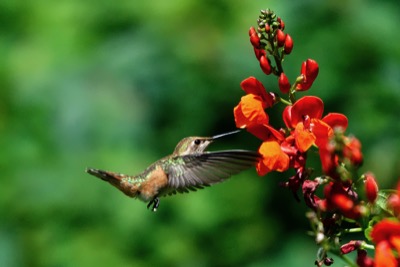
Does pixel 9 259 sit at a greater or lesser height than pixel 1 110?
lesser

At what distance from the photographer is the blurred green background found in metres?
5.61

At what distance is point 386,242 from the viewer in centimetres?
179

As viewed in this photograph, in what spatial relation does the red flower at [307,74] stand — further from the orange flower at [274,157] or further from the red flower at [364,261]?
the red flower at [364,261]

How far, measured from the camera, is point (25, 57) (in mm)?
6488

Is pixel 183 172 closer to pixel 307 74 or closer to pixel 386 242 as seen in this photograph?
pixel 307 74

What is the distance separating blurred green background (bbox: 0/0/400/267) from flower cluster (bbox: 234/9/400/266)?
3.22 m

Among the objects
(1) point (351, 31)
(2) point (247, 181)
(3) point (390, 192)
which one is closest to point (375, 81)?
(1) point (351, 31)

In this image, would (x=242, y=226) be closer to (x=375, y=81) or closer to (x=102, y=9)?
(x=375, y=81)

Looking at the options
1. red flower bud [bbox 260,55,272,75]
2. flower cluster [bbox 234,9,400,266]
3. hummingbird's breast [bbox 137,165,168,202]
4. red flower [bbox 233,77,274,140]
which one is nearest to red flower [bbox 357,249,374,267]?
flower cluster [bbox 234,9,400,266]

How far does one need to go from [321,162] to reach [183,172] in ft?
2.92

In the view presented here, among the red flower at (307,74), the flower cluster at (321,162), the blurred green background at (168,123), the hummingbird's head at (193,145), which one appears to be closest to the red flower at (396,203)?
the flower cluster at (321,162)

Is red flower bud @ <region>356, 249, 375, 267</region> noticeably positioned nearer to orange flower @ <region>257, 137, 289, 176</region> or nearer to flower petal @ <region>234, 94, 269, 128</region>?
orange flower @ <region>257, 137, 289, 176</region>

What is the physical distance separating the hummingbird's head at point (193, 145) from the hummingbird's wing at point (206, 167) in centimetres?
4

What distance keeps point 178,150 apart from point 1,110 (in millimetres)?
3530
